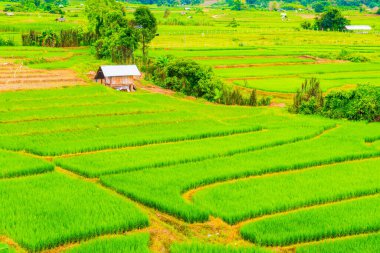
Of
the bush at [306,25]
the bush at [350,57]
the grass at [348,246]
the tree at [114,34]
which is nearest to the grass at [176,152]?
the grass at [348,246]

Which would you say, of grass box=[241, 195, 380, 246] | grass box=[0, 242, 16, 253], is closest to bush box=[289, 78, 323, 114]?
grass box=[241, 195, 380, 246]

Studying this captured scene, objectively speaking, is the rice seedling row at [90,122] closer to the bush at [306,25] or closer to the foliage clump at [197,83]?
the foliage clump at [197,83]

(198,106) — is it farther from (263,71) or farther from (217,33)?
(217,33)

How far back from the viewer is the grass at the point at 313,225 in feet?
40.8

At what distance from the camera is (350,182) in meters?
16.6

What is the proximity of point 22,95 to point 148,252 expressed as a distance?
67.3 feet

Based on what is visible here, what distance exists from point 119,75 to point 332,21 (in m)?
53.1

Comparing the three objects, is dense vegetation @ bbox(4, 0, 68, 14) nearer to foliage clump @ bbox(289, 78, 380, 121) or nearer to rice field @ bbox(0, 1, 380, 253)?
rice field @ bbox(0, 1, 380, 253)

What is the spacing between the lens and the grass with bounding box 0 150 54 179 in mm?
17125

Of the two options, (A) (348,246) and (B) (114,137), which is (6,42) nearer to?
(B) (114,137)

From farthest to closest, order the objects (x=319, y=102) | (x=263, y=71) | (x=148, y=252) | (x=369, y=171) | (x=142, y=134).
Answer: (x=263, y=71)
(x=319, y=102)
(x=142, y=134)
(x=369, y=171)
(x=148, y=252)

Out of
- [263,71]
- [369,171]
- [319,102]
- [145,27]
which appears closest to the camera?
[369,171]

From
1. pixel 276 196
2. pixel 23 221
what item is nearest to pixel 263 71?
pixel 276 196

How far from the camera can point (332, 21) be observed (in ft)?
264
